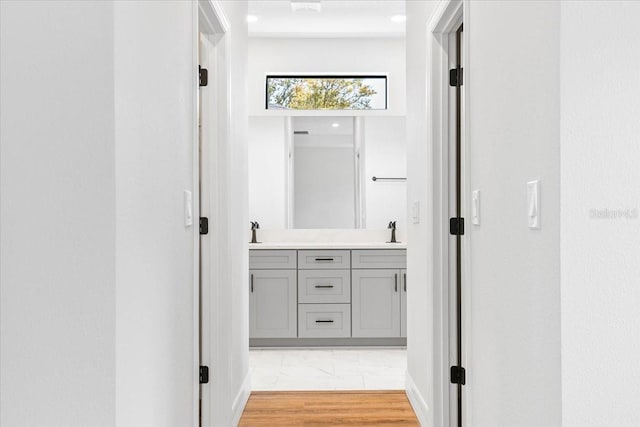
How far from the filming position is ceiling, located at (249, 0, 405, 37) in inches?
185

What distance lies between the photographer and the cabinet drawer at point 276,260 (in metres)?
4.90

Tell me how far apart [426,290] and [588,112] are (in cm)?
174

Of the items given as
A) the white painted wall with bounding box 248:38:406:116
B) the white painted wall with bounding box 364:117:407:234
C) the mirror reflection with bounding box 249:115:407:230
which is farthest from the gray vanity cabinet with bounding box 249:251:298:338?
the white painted wall with bounding box 248:38:406:116

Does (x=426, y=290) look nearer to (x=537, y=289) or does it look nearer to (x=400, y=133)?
(x=537, y=289)

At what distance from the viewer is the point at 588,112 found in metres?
1.36

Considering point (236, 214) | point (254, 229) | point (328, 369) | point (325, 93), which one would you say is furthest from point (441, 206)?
point (325, 93)

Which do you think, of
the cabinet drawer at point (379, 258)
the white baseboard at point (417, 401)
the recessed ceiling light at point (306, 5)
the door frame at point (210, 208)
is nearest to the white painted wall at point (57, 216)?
the door frame at point (210, 208)

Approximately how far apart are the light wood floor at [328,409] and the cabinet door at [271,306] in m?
1.20

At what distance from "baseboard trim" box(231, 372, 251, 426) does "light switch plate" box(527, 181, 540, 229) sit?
1.98 metres

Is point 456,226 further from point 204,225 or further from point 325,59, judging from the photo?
point 325,59

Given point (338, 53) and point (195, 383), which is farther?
point (338, 53)

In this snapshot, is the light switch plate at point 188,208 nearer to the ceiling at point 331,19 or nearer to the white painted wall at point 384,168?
the ceiling at point 331,19

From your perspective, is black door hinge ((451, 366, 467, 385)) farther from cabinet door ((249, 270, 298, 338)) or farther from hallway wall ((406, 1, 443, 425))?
cabinet door ((249, 270, 298, 338))

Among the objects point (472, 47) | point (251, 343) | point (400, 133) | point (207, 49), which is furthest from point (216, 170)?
point (400, 133)
